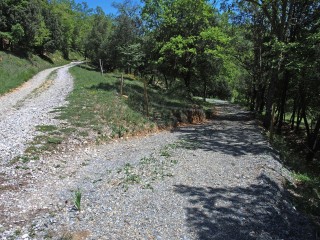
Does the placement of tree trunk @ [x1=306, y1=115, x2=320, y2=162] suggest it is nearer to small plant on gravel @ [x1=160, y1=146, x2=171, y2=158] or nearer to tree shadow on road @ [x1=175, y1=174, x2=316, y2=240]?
small plant on gravel @ [x1=160, y1=146, x2=171, y2=158]

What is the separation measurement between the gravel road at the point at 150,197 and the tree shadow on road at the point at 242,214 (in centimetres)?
2

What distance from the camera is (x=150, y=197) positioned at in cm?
756

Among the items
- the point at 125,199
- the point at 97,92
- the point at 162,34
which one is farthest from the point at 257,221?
the point at 162,34

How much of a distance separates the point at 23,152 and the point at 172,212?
18.9ft

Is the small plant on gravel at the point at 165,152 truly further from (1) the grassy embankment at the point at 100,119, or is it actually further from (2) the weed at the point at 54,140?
(2) the weed at the point at 54,140

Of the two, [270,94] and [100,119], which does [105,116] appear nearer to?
[100,119]

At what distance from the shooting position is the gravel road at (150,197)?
239 inches

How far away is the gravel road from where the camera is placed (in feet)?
19.9

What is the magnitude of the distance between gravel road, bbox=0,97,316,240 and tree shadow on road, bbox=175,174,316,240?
0.02 metres

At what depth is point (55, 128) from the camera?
12.6 m

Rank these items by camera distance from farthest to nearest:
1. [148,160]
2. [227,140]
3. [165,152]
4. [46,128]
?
[227,140]
[46,128]
[165,152]
[148,160]

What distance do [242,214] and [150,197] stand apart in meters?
2.28

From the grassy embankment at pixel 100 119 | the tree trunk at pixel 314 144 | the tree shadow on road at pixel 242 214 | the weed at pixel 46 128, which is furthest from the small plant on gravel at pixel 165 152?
the tree trunk at pixel 314 144

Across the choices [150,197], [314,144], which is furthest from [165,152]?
[314,144]
